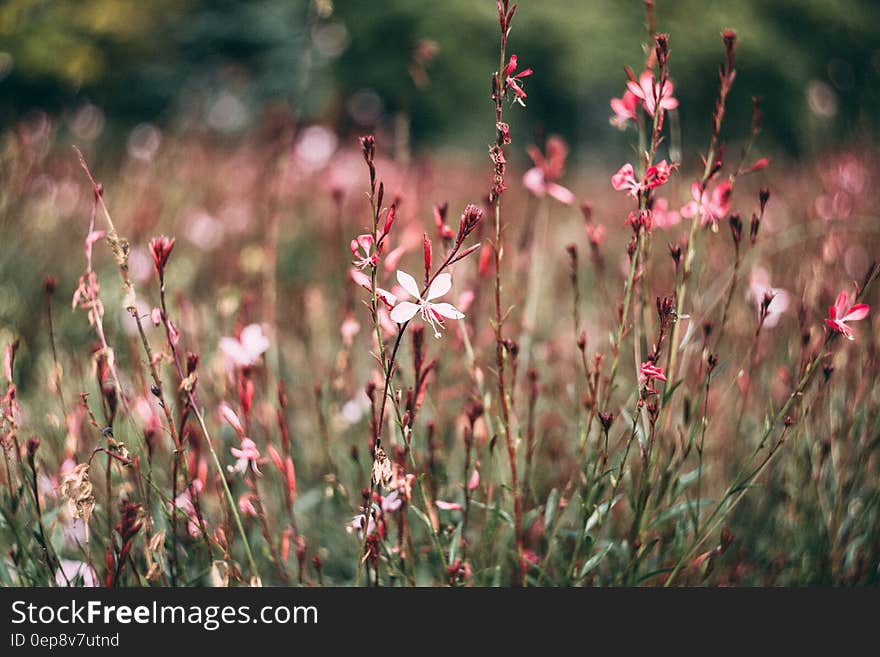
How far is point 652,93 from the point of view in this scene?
99cm

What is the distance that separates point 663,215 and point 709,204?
0.10 m

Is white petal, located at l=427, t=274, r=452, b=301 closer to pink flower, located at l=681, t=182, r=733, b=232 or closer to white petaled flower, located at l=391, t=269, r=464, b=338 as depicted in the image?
white petaled flower, located at l=391, t=269, r=464, b=338

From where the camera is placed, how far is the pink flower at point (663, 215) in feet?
3.79

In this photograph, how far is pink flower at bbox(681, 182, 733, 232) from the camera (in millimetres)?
1086

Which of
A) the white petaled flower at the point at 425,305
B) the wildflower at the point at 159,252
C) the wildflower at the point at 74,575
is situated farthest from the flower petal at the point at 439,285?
the wildflower at the point at 74,575

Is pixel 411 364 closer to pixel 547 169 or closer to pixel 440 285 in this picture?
pixel 547 169

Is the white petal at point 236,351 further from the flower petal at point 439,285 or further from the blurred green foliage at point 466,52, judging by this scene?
the blurred green foliage at point 466,52

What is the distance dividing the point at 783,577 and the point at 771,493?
0.72ft

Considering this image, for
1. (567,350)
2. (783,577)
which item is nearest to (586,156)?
(567,350)

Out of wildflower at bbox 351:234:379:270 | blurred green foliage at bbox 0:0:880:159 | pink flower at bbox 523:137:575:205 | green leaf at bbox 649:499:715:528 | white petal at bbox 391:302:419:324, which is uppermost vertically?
blurred green foliage at bbox 0:0:880:159

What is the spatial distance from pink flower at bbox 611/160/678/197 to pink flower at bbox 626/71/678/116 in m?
0.09

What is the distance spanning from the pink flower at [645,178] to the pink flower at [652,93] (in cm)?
9

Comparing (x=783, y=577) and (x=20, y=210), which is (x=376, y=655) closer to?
(x=783, y=577)

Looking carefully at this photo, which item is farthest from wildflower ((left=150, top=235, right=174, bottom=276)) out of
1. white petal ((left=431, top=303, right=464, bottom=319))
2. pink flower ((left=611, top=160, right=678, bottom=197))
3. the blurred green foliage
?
the blurred green foliage
